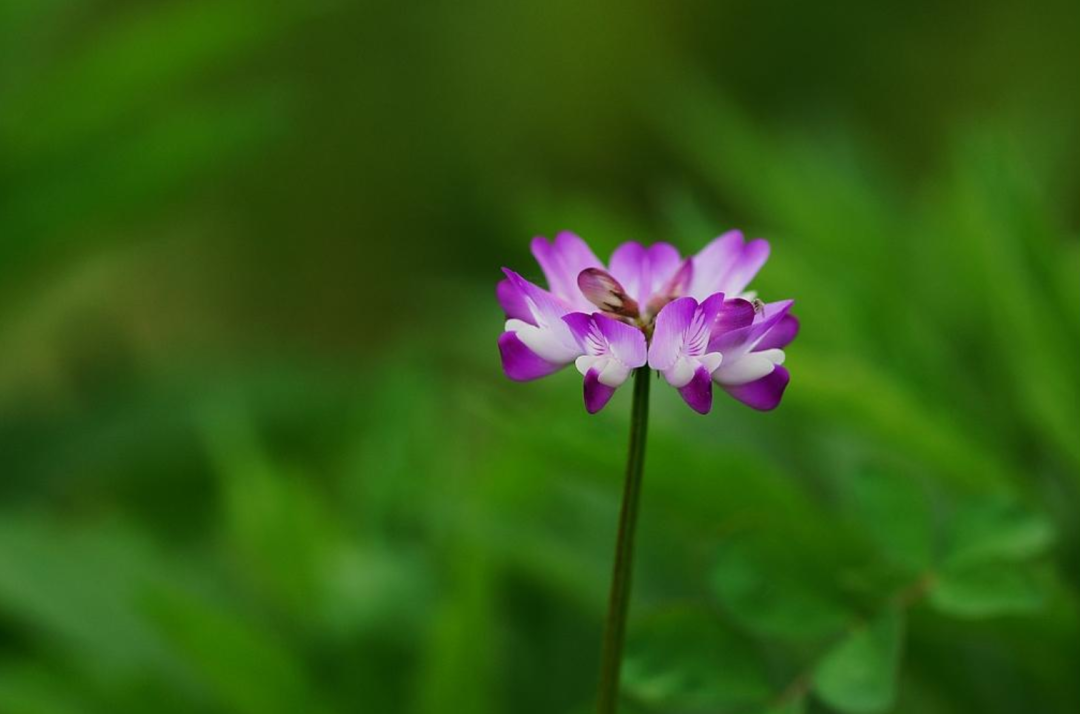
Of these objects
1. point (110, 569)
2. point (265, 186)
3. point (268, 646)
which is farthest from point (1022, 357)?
point (265, 186)

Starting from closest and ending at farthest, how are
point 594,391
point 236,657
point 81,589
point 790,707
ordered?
1. point 594,391
2. point 790,707
3. point 236,657
4. point 81,589

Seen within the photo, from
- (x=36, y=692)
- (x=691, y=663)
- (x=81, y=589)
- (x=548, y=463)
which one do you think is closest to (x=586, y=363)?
(x=691, y=663)

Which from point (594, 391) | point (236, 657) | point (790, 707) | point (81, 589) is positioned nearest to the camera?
point (594, 391)

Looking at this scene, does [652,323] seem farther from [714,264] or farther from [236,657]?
[236,657]

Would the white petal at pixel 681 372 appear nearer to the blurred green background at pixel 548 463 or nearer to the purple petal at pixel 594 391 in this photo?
the purple petal at pixel 594 391

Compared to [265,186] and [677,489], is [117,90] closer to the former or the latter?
[677,489]
